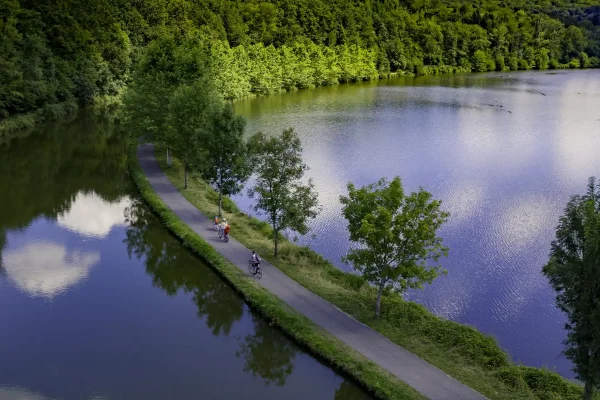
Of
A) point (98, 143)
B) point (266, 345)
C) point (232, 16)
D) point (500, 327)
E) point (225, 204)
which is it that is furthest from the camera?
point (232, 16)

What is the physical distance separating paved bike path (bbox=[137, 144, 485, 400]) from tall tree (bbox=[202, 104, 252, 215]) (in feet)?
8.57

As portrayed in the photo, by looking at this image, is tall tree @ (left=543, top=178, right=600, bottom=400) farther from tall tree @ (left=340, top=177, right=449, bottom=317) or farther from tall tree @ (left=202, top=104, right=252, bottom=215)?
tall tree @ (left=202, top=104, right=252, bottom=215)

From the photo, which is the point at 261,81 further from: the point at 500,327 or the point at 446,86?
the point at 500,327

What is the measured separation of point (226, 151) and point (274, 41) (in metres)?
82.4

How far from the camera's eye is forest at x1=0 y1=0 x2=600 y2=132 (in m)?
64.1

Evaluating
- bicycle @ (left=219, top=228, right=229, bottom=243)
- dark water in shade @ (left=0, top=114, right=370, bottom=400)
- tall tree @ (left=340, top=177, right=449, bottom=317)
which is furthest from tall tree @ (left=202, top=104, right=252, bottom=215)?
tall tree @ (left=340, top=177, right=449, bottom=317)

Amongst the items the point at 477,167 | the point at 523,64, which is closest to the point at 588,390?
the point at 477,167

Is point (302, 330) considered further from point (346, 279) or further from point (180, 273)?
point (180, 273)

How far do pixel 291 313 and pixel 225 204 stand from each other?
14.6 metres

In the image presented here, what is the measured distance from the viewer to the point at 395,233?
20438mm

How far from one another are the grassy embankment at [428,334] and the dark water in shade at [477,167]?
2.07m

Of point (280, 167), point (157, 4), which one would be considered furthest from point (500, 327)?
point (157, 4)

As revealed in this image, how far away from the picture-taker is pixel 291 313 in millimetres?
21281

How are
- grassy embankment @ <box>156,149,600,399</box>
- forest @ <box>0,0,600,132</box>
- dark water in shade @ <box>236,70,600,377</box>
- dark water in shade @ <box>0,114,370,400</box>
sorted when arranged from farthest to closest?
forest @ <box>0,0,600,132</box>
dark water in shade @ <box>236,70,600,377</box>
dark water in shade @ <box>0,114,370,400</box>
grassy embankment @ <box>156,149,600,399</box>
